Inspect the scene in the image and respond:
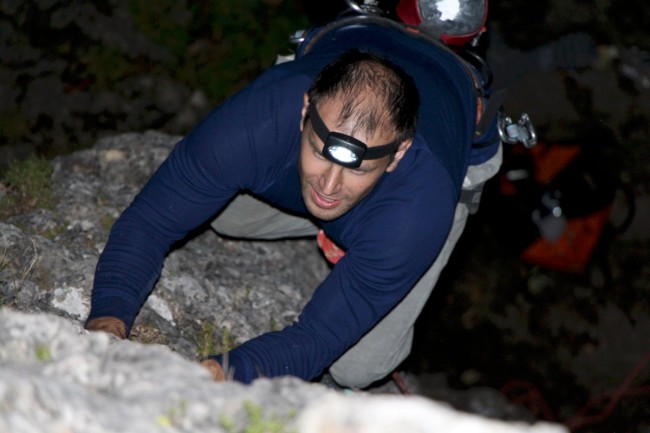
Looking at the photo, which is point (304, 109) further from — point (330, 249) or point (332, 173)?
point (330, 249)

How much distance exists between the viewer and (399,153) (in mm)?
3500

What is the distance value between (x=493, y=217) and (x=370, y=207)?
333 centimetres

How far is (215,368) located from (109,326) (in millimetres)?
576

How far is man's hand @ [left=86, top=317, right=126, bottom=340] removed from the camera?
330 cm

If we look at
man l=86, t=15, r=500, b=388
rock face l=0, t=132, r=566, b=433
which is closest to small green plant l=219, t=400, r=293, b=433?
rock face l=0, t=132, r=566, b=433

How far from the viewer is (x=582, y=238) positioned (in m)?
6.52

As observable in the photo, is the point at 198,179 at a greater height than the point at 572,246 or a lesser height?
greater

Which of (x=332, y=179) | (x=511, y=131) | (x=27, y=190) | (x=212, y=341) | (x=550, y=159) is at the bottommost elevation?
(x=550, y=159)

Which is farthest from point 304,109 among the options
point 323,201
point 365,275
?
point 365,275

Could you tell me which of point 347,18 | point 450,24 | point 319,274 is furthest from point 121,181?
point 450,24

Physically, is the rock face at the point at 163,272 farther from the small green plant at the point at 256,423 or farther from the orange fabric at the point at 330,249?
the small green plant at the point at 256,423

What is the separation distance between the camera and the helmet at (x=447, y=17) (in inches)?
170

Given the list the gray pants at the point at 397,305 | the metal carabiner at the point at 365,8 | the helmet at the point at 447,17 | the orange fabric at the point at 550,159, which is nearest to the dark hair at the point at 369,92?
the metal carabiner at the point at 365,8

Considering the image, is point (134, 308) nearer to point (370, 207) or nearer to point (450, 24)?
point (370, 207)
